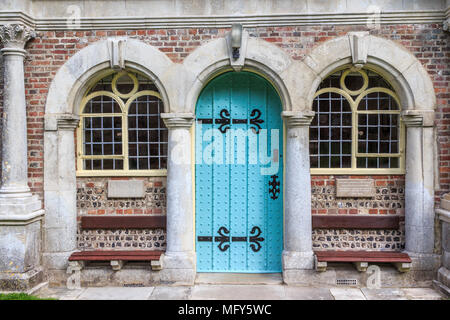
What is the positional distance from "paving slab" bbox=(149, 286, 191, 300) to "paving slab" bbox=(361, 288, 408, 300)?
2422 mm

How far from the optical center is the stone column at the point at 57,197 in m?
5.86

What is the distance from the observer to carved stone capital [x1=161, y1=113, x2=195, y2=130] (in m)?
5.75

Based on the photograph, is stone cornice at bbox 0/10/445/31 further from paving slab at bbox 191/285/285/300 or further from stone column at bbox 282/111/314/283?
paving slab at bbox 191/285/285/300

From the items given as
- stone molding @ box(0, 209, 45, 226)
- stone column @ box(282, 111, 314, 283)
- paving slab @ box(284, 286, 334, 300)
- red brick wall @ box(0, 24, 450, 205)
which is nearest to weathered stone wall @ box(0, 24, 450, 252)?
red brick wall @ box(0, 24, 450, 205)

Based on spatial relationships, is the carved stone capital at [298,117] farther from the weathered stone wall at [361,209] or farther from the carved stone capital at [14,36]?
the carved stone capital at [14,36]

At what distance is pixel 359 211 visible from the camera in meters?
5.94

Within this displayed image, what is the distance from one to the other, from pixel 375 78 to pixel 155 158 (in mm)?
3502

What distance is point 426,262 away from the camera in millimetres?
5676

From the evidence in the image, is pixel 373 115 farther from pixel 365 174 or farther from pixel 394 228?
pixel 394 228

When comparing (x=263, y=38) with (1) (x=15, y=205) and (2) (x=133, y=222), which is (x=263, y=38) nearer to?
(2) (x=133, y=222)

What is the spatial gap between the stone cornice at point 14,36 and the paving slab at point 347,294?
5521mm

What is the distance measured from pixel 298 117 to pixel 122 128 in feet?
8.62

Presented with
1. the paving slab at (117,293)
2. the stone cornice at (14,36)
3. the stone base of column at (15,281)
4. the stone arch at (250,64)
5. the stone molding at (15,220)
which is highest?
the stone cornice at (14,36)

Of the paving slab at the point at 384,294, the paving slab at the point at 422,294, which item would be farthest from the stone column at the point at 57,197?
the paving slab at the point at 422,294
